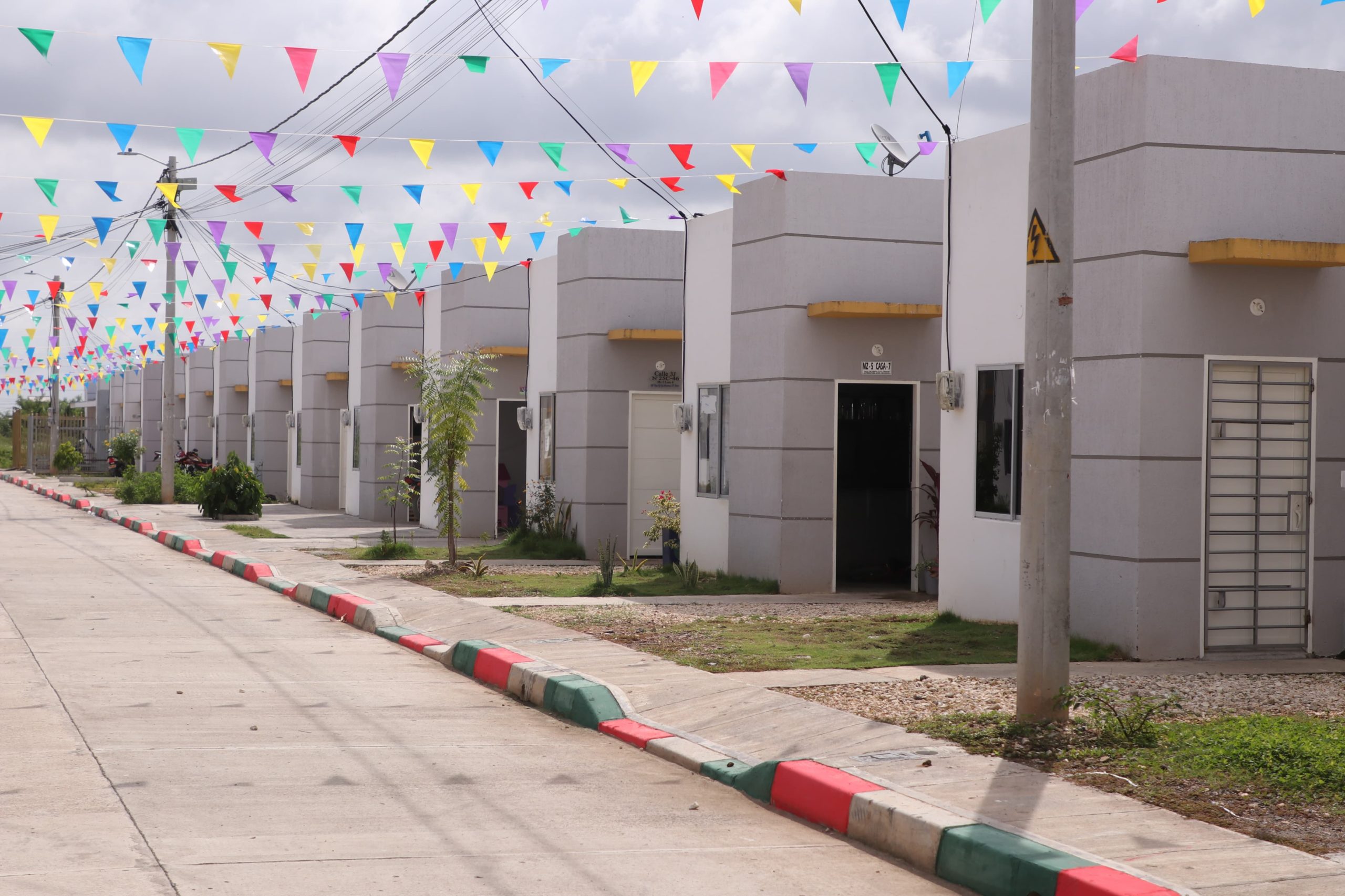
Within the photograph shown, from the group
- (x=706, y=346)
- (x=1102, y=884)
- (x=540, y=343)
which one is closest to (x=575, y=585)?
(x=706, y=346)

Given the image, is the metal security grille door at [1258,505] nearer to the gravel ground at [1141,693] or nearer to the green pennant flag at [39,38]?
the gravel ground at [1141,693]

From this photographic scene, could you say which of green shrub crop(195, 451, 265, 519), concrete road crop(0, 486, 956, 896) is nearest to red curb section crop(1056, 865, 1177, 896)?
concrete road crop(0, 486, 956, 896)

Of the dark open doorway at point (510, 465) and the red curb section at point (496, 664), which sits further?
the dark open doorway at point (510, 465)

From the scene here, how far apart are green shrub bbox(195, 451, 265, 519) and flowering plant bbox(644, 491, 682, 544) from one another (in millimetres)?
14523

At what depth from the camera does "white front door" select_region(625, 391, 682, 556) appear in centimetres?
2252

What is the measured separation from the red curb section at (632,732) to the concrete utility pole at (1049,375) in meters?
2.30

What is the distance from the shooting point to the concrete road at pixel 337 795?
5973 mm

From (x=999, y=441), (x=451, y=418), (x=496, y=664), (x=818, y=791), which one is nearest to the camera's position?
(x=818, y=791)

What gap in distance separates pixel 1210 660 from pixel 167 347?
30.0 meters

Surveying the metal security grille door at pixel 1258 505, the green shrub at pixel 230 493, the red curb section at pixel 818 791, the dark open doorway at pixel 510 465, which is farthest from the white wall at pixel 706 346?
the green shrub at pixel 230 493

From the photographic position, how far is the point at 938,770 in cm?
762

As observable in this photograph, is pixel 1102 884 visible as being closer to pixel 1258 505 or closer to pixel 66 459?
pixel 1258 505

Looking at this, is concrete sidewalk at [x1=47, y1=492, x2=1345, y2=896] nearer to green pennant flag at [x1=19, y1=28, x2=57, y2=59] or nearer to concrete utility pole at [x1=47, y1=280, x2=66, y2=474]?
green pennant flag at [x1=19, y1=28, x2=57, y2=59]

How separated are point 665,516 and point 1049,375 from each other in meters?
12.3
